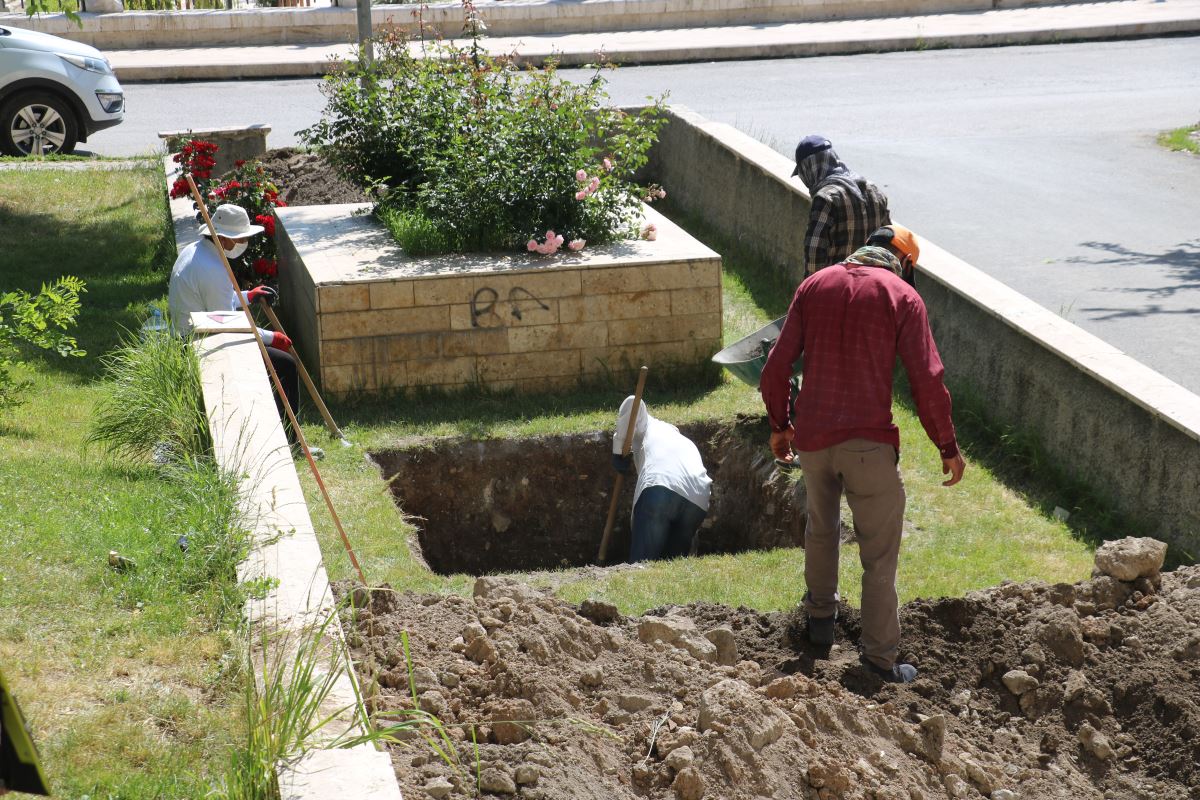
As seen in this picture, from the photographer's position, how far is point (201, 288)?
815 centimetres

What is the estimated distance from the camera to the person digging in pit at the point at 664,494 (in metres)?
7.64

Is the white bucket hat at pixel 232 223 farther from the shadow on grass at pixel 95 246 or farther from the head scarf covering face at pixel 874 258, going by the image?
the head scarf covering face at pixel 874 258

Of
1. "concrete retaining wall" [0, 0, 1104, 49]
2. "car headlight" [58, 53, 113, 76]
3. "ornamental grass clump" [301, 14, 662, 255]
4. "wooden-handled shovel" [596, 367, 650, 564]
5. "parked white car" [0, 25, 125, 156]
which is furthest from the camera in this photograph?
"concrete retaining wall" [0, 0, 1104, 49]

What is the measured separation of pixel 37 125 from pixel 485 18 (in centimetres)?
1131

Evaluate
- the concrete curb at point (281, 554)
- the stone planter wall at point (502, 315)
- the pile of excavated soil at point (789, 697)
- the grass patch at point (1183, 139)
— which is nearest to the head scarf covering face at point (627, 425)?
the stone planter wall at point (502, 315)

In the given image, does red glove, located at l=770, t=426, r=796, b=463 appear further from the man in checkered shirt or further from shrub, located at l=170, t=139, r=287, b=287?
shrub, located at l=170, t=139, r=287, b=287

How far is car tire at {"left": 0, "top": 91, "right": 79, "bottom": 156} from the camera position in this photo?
14.4 meters

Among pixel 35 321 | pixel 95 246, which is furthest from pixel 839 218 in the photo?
pixel 95 246

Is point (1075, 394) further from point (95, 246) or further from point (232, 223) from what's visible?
point (95, 246)

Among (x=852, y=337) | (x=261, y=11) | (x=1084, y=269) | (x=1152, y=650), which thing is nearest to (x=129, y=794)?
(x=852, y=337)

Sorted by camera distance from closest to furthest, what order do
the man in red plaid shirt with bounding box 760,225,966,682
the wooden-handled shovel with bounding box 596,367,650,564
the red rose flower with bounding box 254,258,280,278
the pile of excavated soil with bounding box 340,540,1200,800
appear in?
the pile of excavated soil with bounding box 340,540,1200,800 < the man in red plaid shirt with bounding box 760,225,966,682 < the wooden-handled shovel with bounding box 596,367,650,564 < the red rose flower with bounding box 254,258,280,278

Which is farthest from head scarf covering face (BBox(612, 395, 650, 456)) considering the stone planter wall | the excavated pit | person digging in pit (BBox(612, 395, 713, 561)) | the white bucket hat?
the white bucket hat

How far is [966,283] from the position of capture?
8.50 meters

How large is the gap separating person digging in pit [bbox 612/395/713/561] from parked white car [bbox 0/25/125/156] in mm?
9194
